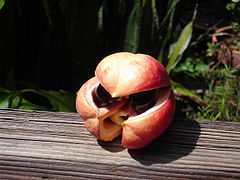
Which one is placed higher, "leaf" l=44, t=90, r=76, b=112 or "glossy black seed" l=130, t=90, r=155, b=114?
"glossy black seed" l=130, t=90, r=155, b=114

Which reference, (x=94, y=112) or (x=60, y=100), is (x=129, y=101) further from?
(x=60, y=100)

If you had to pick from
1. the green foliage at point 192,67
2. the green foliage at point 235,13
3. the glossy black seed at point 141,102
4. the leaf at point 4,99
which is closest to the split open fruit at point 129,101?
the glossy black seed at point 141,102

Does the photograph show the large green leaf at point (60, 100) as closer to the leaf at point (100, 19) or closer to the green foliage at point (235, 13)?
the leaf at point (100, 19)

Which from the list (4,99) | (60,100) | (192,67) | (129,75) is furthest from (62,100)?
(192,67)

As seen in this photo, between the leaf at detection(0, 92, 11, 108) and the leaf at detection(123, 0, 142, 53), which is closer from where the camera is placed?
the leaf at detection(0, 92, 11, 108)

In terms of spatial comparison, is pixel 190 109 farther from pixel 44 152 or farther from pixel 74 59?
pixel 44 152

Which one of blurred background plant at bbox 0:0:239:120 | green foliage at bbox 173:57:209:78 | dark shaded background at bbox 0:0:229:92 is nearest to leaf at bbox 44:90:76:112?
blurred background plant at bbox 0:0:239:120

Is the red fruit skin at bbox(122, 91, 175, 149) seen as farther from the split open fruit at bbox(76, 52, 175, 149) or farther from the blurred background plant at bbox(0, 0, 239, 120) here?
the blurred background plant at bbox(0, 0, 239, 120)
